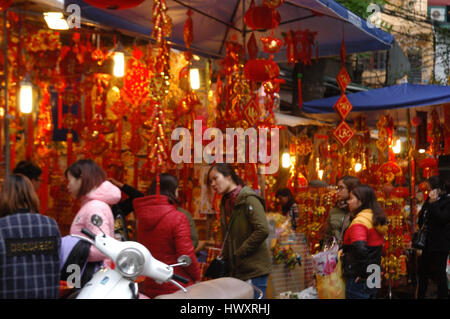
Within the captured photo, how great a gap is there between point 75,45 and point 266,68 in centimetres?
298

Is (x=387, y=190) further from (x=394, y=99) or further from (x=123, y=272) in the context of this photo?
(x=123, y=272)

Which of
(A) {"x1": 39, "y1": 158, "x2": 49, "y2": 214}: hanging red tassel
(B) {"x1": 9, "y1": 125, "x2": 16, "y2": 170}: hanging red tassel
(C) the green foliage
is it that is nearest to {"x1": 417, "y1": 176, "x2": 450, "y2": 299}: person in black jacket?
(A) {"x1": 39, "y1": 158, "x2": 49, "y2": 214}: hanging red tassel

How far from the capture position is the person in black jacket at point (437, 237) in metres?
7.00

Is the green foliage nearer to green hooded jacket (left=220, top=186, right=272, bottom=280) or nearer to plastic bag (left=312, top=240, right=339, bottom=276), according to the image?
plastic bag (left=312, top=240, right=339, bottom=276)

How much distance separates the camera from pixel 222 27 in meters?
7.36

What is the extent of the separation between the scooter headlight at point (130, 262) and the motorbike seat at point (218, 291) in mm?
240

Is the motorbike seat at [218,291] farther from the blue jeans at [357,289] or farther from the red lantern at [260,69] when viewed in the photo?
the red lantern at [260,69]

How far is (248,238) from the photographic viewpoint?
461 cm

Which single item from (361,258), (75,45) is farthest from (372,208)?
(75,45)

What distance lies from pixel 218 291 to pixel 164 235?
1247mm

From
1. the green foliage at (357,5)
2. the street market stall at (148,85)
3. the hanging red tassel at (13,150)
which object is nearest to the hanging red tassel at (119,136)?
the street market stall at (148,85)

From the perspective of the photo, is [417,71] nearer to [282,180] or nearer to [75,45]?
[282,180]

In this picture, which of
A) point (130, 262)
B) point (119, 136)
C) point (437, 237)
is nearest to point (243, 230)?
point (130, 262)

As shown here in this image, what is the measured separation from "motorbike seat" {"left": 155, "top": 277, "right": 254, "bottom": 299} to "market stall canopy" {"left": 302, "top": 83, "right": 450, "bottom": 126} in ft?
19.3
